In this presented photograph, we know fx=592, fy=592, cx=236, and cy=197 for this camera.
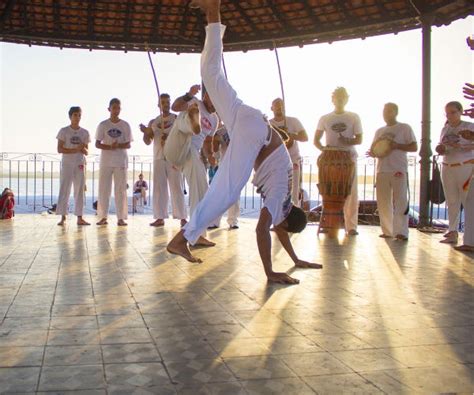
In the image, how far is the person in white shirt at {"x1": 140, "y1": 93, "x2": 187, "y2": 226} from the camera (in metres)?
7.72

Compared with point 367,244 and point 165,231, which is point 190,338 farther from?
point 165,231

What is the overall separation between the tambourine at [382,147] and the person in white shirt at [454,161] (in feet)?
1.81

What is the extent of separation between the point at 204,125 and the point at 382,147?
2.46m

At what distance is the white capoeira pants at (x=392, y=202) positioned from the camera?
686 cm

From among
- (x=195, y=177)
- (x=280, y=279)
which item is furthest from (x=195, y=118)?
(x=280, y=279)

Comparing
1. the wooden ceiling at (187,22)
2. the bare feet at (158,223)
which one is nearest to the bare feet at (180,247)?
the bare feet at (158,223)

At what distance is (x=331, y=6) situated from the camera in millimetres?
8742

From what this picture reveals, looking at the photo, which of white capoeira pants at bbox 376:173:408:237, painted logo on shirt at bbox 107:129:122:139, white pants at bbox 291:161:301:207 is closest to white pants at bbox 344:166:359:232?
white capoeira pants at bbox 376:173:408:237

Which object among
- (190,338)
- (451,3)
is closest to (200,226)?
(190,338)

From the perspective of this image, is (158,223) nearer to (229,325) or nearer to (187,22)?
(187,22)

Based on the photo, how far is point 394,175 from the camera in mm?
7016

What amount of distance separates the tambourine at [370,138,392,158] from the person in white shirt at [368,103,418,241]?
33 millimetres

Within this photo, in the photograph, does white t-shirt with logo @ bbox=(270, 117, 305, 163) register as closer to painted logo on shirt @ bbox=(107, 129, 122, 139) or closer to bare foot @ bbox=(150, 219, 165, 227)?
bare foot @ bbox=(150, 219, 165, 227)

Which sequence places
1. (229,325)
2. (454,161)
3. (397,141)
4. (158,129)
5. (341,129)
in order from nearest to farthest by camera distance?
(229,325) → (454,161) → (397,141) → (341,129) → (158,129)
